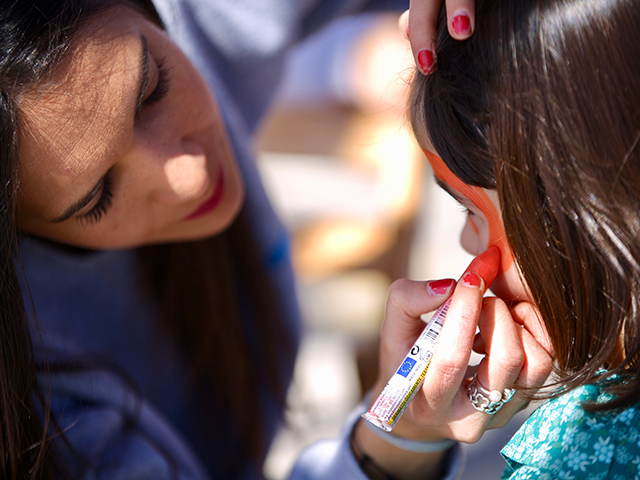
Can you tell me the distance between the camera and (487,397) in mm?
557

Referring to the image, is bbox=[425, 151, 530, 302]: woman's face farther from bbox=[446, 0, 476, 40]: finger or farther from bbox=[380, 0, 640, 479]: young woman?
bbox=[446, 0, 476, 40]: finger

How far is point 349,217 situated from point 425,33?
3.35 feet

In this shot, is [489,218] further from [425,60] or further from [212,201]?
[212,201]

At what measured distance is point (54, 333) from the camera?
0.87 meters

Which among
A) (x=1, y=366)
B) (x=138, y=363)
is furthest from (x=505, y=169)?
(x=138, y=363)

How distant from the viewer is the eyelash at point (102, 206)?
2.14 feet

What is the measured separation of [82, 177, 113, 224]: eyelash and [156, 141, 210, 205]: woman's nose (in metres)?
0.07

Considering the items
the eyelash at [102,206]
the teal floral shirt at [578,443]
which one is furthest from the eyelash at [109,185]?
the teal floral shirt at [578,443]

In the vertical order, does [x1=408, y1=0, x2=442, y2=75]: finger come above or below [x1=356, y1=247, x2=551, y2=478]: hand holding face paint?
above

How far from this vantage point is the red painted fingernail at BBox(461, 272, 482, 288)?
54cm

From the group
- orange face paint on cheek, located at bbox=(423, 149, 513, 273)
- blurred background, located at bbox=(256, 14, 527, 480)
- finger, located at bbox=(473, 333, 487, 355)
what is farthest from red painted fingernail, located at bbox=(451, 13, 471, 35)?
blurred background, located at bbox=(256, 14, 527, 480)

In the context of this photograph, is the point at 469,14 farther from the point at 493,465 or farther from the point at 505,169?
the point at 493,465

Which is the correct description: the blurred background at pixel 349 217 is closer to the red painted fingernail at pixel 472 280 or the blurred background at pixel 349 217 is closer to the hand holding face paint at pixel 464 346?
the hand holding face paint at pixel 464 346

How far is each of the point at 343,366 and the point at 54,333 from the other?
81 cm
